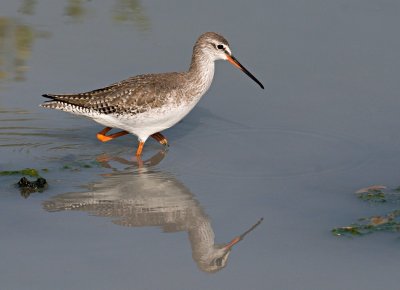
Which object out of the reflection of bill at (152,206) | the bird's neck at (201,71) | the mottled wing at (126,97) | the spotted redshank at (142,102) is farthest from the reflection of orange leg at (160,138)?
the reflection of bill at (152,206)

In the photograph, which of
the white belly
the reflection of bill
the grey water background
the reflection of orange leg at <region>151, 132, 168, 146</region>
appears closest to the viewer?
the grey water background

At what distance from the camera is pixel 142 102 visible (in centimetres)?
1268

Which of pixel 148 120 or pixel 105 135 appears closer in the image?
pixel 148 120

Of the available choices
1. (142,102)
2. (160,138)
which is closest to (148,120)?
(142,102)

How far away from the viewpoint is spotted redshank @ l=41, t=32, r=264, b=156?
12.6 m

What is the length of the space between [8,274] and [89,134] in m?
4.55

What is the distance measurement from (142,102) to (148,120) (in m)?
0.26

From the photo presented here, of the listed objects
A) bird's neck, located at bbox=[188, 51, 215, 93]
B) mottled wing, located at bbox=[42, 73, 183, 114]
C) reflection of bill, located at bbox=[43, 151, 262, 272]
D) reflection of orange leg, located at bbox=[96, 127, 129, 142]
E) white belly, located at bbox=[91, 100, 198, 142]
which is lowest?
reflection of bill, located at bbox=[43, 151, 262, 272]

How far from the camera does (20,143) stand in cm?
1255

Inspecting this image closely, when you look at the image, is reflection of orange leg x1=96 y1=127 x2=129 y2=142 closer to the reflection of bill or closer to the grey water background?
the grey water background

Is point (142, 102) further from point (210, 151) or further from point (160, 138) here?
point (210, 151)

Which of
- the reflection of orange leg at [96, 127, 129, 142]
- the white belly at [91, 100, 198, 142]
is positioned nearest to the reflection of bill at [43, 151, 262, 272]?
the white belly at [91, 100, 198, 142]

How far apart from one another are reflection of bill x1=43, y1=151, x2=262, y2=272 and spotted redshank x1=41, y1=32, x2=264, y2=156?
103cm

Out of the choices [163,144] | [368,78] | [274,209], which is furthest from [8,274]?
[368,78]
